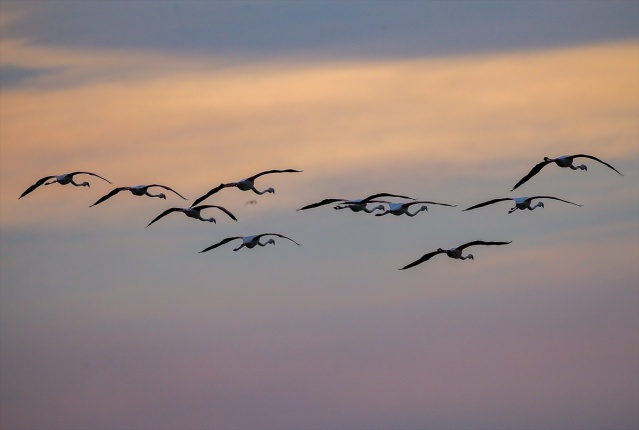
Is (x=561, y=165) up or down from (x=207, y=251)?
up

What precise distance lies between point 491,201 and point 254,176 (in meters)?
12.4

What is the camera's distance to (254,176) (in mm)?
72562

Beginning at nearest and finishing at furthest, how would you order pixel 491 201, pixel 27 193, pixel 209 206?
pixel 491 201 < pixel 27 193 < pixel 209 206

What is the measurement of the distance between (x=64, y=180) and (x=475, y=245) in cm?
2145

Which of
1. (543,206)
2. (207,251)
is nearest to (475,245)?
(543,206)

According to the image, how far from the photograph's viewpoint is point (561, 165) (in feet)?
239

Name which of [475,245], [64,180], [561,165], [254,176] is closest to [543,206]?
[561,165]

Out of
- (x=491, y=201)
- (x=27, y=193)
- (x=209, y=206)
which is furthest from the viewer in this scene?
(x=209, y=206)

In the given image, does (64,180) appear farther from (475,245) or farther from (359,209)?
(475,245)

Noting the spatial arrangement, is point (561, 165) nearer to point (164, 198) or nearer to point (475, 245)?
point (475, 245)

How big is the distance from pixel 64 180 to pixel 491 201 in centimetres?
2225

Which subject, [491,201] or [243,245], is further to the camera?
[243,245]

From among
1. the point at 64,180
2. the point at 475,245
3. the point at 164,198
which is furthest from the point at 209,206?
the point at 475,245

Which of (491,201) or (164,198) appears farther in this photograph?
(164,198)
